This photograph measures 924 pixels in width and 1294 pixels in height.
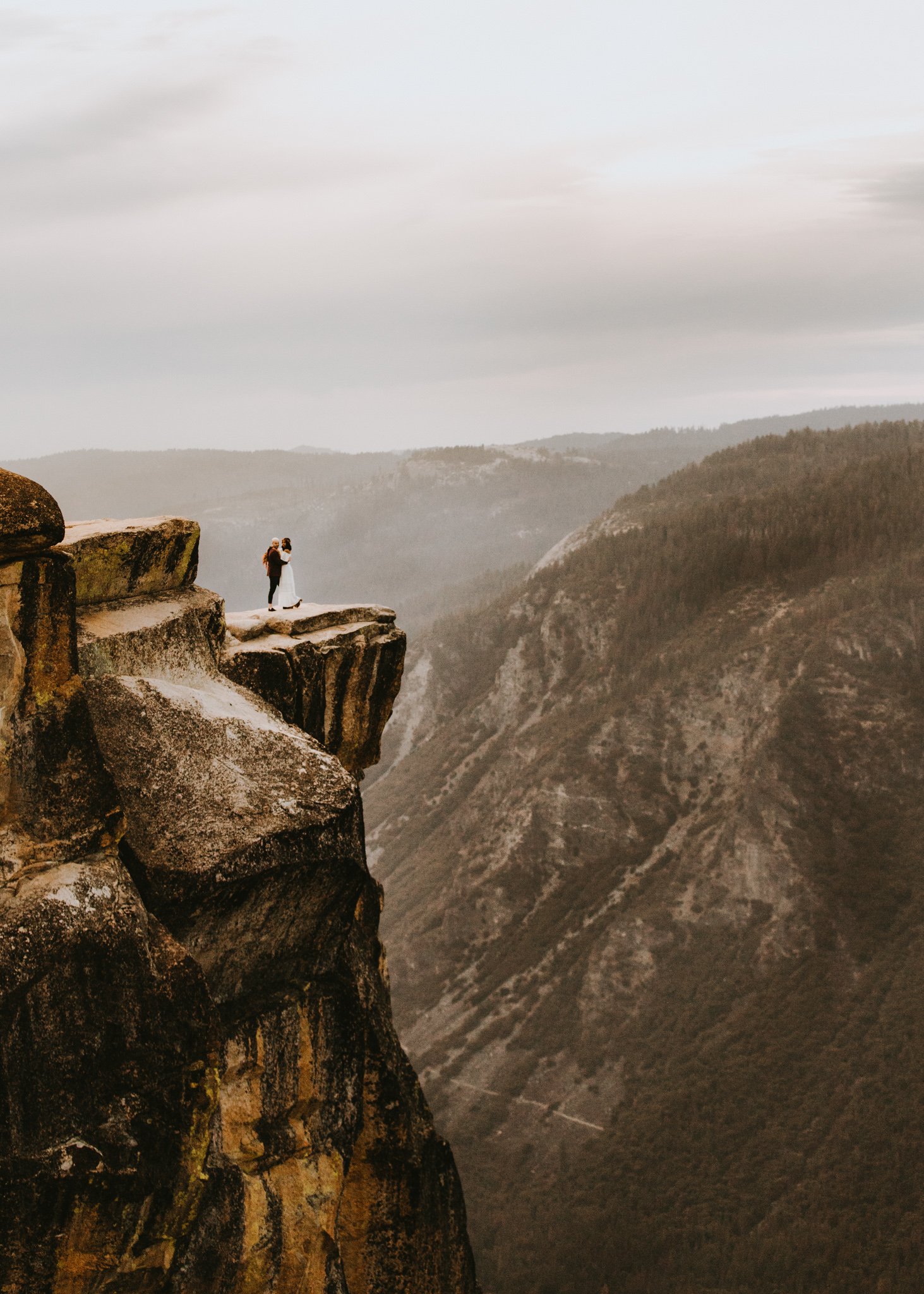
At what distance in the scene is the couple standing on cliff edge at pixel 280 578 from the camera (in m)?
27.2

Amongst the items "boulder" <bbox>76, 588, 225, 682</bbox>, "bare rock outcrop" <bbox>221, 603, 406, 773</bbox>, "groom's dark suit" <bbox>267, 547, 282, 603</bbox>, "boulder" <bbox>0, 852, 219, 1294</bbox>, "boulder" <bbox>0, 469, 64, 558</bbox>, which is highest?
"boulder" <bbox>0, 469, 64, 558</bbox>

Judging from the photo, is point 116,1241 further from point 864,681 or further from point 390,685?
point 864,681

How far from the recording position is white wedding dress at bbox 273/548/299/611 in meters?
27.3

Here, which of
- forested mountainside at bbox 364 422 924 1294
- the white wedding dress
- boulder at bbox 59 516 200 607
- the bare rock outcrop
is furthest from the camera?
forested mountainside at bbox 364 422 924 1294

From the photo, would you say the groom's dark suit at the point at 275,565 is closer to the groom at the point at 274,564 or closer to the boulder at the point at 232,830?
the groom at the point at 274,564

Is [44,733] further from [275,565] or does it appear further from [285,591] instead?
[285,591]

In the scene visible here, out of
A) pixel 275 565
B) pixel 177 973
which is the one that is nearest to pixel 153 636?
pixel 177 973

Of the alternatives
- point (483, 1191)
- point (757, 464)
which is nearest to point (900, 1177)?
point (483, 1191)

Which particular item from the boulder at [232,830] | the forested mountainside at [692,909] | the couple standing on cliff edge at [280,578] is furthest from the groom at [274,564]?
Result: the forested mountainside at [692,909]

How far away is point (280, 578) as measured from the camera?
27.5 meters

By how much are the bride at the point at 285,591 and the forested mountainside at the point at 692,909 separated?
47.3m

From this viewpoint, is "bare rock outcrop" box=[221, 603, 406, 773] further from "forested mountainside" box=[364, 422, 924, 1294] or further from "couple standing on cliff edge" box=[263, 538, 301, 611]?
"forested mountainside" box=[364, 422, 924, 1294]

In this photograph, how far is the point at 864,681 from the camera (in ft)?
297

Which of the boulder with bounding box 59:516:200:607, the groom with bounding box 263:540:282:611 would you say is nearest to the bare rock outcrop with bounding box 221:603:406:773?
the groom with bounding box 263:540:282:611
